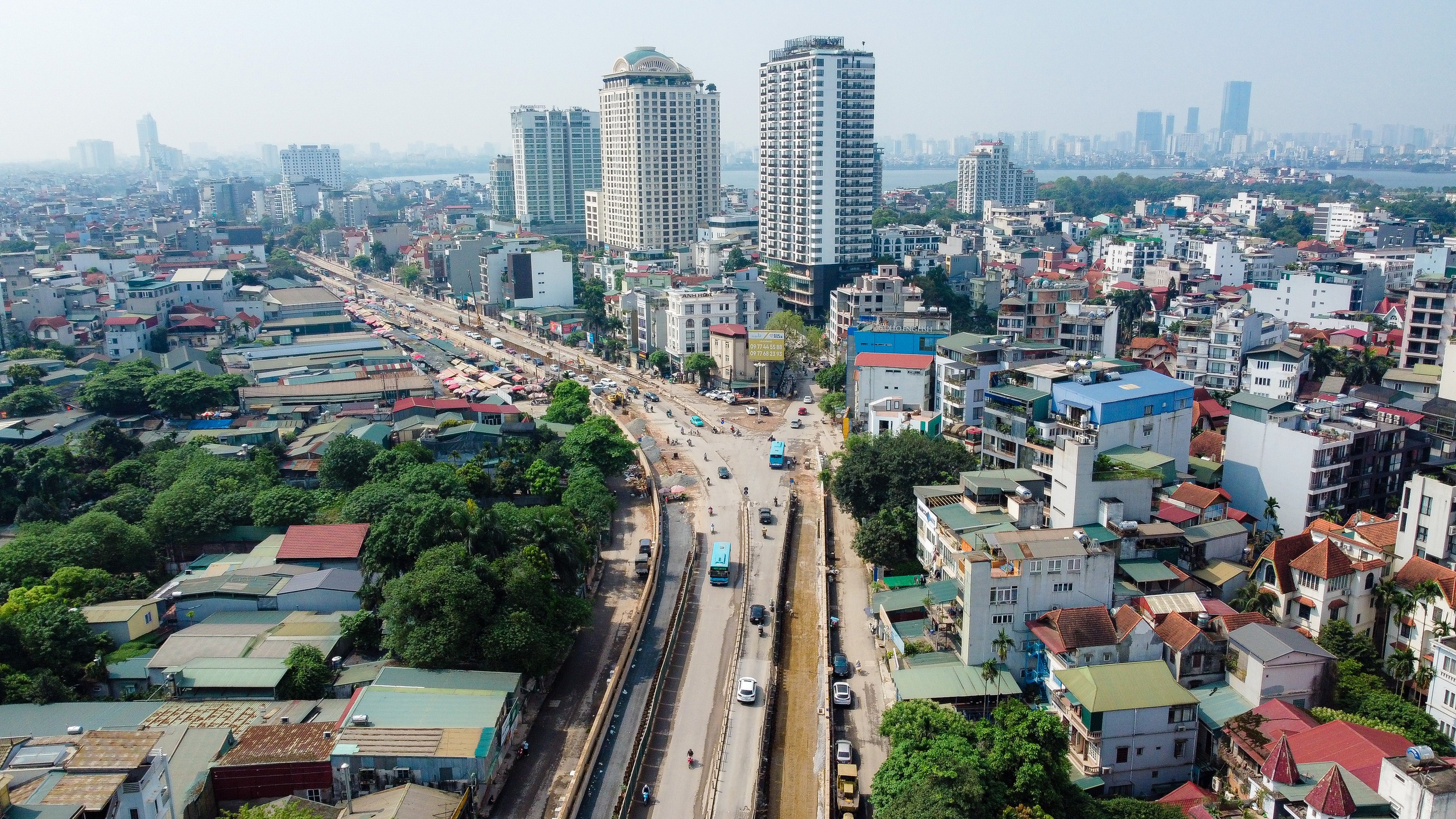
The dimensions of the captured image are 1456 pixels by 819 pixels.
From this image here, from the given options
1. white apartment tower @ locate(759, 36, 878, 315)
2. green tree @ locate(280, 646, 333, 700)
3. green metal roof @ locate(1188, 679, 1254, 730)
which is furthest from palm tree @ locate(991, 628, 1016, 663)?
white apartment tower @ locate(759, 36, 878, 315)

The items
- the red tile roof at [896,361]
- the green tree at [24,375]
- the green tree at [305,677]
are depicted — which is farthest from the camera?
the green tree at [24,375]

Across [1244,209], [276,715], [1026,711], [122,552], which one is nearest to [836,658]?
[1026,711]

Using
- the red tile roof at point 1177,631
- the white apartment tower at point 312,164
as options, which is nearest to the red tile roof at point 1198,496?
the red tile roof at point 1177,631

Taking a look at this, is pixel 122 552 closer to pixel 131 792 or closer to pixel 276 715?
pixel 276 715

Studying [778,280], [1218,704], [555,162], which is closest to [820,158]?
[778,280]

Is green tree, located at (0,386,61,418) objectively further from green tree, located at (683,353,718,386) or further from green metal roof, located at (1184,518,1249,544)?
green metal roof, located at (1184,518,1249,544)

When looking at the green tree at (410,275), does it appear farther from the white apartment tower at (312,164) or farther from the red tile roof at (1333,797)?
the white apartment tower at (312,164)
